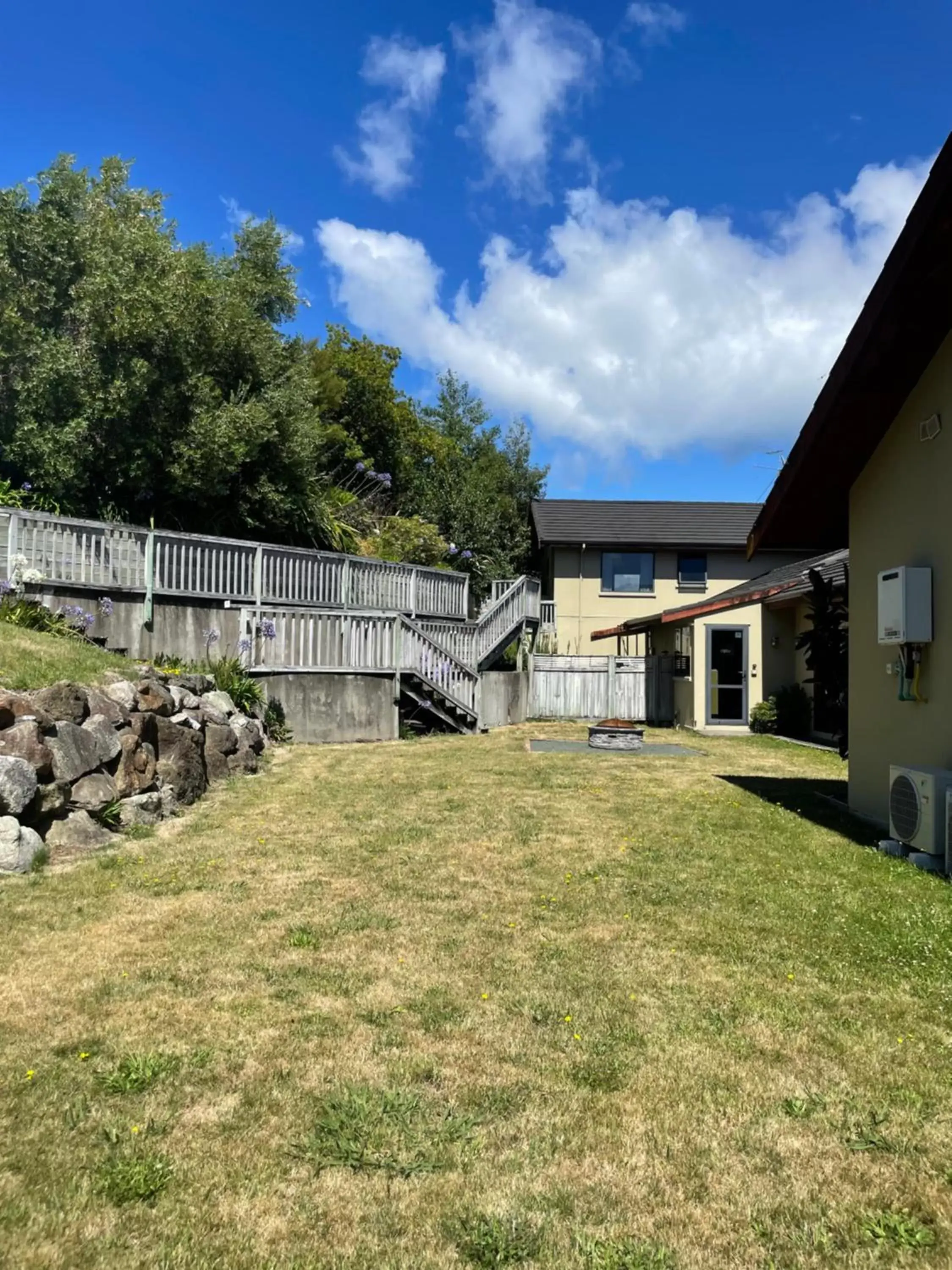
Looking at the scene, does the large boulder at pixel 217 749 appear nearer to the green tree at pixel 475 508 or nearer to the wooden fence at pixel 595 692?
the wooden fence at pixel 595 692

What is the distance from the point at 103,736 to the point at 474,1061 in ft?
17.4

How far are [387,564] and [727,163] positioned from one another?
10036mm

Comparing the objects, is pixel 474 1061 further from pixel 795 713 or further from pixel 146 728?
pixel 795 713

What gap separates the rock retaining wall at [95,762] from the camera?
19.9ft

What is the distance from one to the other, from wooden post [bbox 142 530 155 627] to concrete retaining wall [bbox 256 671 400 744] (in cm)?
203

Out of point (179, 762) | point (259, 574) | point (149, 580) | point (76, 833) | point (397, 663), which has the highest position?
point (259, 574)

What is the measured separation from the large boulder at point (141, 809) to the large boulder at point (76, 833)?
1.19 ft

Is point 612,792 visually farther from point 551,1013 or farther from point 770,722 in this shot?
point 770,722

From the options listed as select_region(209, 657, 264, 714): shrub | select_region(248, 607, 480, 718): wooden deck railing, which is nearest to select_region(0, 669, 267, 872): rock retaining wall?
select_region(209, 657, 264, 714): shrub

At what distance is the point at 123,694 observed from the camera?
8.13 metres

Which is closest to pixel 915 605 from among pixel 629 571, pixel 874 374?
pixel 874 374

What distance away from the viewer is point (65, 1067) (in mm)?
3146

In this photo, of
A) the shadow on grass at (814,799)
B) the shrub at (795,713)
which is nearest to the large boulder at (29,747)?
the shadow on grass at (814,799)

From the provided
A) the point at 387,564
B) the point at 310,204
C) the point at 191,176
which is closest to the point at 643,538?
the point at 387,564
